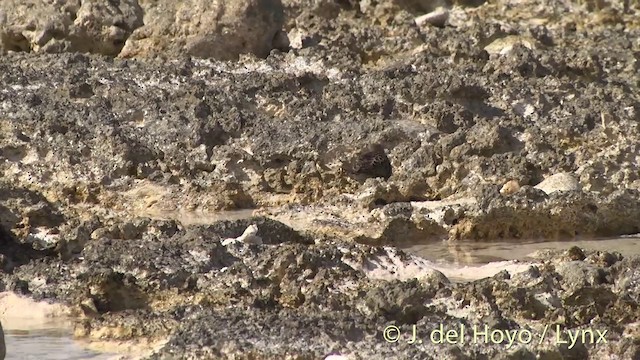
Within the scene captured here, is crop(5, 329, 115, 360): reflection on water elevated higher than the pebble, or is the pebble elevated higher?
the pebble

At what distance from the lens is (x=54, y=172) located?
29.1 ft

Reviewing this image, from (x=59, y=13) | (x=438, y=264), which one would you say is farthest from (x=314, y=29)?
(x=438, y=264)

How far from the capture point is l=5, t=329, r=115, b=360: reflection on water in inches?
237

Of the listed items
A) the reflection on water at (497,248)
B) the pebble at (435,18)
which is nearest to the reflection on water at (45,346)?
the reflection on water at (497,248)

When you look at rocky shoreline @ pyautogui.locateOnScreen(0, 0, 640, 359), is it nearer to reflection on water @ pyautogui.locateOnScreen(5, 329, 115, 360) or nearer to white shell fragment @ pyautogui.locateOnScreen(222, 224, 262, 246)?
white shell fragment @ pyautogui.locateOnScreen(222, 224, 262, 246)

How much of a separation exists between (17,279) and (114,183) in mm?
2144

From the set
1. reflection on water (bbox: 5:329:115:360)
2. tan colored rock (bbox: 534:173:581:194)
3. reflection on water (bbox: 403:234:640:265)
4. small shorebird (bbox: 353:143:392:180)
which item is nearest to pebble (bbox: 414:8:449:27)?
small shorebird (bbox: 353:143:392:180)

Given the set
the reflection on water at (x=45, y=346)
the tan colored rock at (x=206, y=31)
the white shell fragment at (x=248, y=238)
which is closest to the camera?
the reflection on water at (x=45, y=346)

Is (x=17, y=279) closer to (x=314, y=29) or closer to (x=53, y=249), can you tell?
(x=53, y=249)

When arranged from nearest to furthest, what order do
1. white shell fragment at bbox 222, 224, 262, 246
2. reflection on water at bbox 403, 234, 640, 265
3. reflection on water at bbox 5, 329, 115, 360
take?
reflection on water at bbox 5, 329, 115, 360 → white shell fragment at bbox 222, 224, 262, 246 → reflection on water at bbox 403, 234, 640, 265

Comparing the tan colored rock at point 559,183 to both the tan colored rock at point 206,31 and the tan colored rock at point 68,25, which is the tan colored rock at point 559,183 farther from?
the tan colored rock at point 68,25

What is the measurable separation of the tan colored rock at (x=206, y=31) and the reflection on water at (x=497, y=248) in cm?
244

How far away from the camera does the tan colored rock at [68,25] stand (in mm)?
10234

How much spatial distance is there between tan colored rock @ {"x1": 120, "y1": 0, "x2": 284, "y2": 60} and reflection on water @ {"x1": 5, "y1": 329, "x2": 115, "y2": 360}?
384cm
